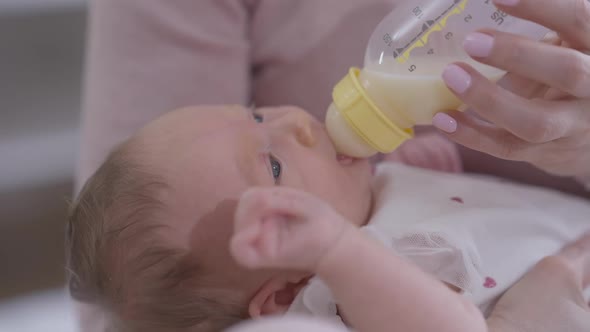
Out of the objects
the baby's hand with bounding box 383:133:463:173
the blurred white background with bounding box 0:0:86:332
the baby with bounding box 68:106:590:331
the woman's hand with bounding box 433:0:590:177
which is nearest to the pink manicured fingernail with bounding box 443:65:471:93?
the woman's hand with bounding box 433:0:590:177

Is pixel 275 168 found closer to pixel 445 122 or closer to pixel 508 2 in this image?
pixel 445 122

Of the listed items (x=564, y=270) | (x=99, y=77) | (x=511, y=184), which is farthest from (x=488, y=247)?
(x=99, y=77)

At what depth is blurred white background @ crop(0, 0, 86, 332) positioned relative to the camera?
6.64 feet

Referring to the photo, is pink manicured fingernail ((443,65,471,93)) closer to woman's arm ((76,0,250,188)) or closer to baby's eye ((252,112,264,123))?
baby's eye ((252,112,264,123))

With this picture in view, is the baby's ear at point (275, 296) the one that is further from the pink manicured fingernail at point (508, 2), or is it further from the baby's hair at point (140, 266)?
the pink manicured fingernail at point (508, 2)

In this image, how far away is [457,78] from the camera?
72cm

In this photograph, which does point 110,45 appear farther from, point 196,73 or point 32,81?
point 32,81

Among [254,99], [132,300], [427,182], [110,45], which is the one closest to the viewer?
[132,300]

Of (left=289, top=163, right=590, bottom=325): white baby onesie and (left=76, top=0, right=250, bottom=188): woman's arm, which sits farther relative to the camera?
(left=76, top=0, right=250, bottom=188): woman's arm

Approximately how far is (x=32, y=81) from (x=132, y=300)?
1.70 meters

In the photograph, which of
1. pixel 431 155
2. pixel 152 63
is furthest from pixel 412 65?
pixel 152 63

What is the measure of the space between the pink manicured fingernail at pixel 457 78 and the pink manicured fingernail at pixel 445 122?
72 millimetres

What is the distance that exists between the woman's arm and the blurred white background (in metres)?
0.86

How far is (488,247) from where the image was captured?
38.4 inches
